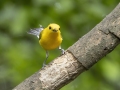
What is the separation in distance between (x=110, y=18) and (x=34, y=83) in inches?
23.3

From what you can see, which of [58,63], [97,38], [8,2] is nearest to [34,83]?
[58,63]

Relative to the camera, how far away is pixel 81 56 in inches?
79.7

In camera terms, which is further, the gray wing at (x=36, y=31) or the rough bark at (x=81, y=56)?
the gray wing at (x=36, y=31)

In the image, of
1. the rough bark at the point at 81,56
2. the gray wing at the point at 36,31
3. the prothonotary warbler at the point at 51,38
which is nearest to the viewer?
the rough bark at the point at 81,56

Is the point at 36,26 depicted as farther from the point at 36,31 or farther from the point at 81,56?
the point at 81,56

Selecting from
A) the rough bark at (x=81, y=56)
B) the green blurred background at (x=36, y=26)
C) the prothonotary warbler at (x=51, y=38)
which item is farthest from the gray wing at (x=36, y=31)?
the rough bark at (x=81, y=56)

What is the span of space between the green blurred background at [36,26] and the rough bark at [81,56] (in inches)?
16.9

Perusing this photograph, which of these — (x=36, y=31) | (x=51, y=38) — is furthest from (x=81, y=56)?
(x=36, y=31)

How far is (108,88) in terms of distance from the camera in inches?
109

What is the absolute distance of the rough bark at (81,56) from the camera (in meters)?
1.98

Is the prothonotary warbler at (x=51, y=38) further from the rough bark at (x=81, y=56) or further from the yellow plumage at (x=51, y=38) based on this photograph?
the rough bark at (x=81, y=56)

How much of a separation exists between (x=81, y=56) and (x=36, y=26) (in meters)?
0.66

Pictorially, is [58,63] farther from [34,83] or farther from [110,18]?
[110,18]

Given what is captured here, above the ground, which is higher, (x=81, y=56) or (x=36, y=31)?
(x=36, y=31)
